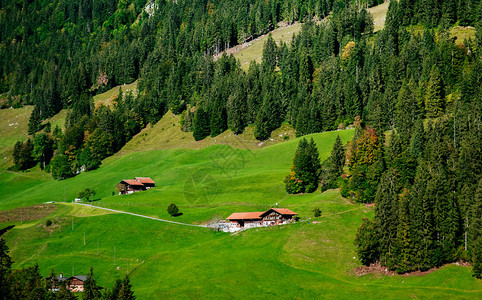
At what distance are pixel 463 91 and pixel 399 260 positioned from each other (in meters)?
70.8

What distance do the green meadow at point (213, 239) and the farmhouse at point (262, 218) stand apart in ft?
10.3

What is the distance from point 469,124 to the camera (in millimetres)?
103812

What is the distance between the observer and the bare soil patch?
4705 inches

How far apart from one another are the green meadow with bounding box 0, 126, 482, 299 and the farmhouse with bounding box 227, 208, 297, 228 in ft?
10.3

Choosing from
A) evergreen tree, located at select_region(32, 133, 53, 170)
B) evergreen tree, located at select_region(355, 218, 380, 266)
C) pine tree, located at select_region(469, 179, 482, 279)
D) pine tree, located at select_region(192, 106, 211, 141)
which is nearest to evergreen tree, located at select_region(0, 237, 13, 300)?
evergreen tree, located at select_region(355, 218, 380, 266)

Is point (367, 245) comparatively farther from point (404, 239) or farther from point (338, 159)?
point (338, 159)

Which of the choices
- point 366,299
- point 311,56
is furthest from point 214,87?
point 366,299

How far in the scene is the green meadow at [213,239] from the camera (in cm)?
7319

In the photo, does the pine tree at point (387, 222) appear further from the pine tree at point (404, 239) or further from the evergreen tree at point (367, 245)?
the evergreen tree at point (367, 245)

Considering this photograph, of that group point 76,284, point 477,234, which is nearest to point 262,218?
point 76,284

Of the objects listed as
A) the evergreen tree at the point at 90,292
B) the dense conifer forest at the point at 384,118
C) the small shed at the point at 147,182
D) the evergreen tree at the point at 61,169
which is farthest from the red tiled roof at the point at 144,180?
the evergreen tree at the point at 90,292

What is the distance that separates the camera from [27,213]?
121938mm

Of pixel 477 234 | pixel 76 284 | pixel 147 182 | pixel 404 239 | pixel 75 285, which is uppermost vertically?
pixel 147 182

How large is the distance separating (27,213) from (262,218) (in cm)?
7110
